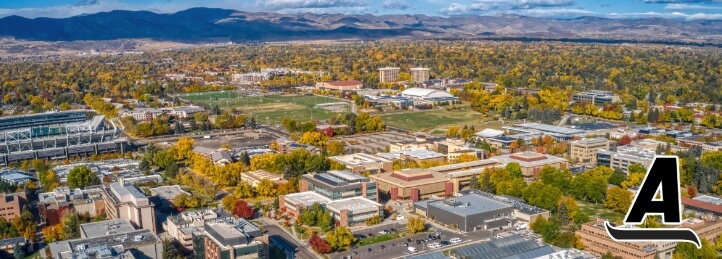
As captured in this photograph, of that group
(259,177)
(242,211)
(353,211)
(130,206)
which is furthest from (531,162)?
(130,206)

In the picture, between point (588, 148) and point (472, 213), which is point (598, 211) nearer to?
point (472, 213)

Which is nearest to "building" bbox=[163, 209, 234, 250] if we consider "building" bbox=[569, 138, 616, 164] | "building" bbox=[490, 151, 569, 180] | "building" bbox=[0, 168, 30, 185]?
"building" bbox=[0, 168, 30, 185]

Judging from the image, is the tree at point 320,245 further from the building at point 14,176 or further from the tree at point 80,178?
the building at point 14,176

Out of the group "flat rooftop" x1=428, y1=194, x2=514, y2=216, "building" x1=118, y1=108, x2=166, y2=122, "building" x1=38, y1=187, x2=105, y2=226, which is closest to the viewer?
"flat rooftop" x1=428, y1=194, x2=514, y2=216

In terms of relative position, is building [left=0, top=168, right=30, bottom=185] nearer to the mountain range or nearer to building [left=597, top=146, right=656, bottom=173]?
building [left=597, top=146, right=656, bottom=173]

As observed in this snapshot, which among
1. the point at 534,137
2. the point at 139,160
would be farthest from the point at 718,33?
the point at 139,160

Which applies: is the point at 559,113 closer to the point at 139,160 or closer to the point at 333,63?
the point at 139,160

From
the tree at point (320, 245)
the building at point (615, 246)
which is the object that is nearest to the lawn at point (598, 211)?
the building at point (615, 246)
